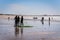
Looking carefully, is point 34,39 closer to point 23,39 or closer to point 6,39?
point 23,39

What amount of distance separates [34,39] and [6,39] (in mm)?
2276

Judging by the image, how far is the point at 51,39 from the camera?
14.9 meters

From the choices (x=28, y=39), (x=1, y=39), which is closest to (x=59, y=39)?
(x=28, y=39)

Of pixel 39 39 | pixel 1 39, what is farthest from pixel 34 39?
pixel 1 39

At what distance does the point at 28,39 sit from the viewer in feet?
48.1

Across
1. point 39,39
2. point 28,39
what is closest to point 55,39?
point 39,39

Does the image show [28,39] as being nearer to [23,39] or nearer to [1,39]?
[23,39]

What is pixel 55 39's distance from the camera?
48.7ft

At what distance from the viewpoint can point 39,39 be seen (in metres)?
14.7

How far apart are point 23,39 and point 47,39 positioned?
198cm

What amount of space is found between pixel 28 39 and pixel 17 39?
2.94 ft

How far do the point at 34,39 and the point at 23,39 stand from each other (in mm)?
902

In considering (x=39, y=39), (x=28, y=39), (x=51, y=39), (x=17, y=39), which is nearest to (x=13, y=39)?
(x=17, y=39)

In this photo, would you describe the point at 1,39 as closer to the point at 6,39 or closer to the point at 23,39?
the point at 6,39
